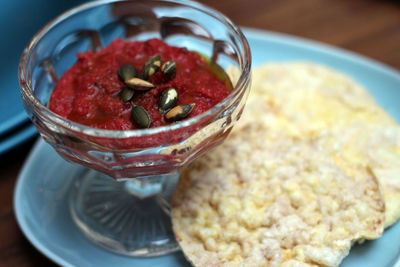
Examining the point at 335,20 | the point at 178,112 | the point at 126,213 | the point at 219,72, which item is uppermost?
the point at 178,112

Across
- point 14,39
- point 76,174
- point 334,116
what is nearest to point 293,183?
point 334,116

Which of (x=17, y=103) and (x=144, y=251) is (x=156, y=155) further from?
(x=17, y=103)

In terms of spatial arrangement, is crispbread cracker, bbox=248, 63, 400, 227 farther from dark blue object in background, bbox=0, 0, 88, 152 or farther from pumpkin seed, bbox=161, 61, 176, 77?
dark blue object in background, bbox=0, 0, 88, 152

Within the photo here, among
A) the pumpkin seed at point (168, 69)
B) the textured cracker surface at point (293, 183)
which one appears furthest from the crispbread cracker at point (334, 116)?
the pumpkin seed at point (168, 69)

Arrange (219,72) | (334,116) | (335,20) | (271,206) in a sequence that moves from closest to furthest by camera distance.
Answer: (271,206) → (219,72) → (334,116) → (335,20)

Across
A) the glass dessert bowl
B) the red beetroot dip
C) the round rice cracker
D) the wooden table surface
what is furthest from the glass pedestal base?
the wooden table surface

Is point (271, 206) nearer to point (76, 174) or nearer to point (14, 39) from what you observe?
point (76, 174)

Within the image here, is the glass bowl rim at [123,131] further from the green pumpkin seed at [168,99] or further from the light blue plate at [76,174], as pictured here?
the light blue plate at [76,174]
